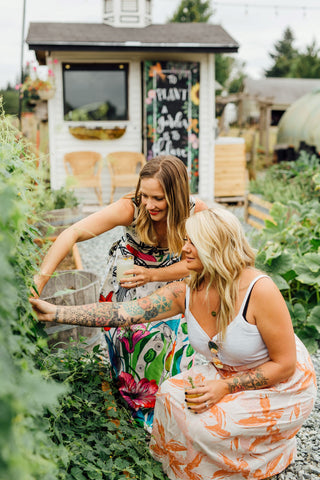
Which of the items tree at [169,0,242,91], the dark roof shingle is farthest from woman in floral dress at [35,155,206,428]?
tree at [169,0,242,91]

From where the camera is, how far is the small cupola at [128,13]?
10.6m

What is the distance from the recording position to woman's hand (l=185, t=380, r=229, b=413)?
85.9 inches

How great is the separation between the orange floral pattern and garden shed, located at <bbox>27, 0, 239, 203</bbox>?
312 inches

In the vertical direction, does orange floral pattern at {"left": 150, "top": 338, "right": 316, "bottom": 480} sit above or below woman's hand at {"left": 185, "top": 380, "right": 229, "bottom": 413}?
below

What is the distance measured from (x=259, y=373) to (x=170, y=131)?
828cm

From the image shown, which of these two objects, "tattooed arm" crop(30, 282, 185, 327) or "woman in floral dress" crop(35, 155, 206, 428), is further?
"woman in floral dress" crop(35, 155, 206, 428)

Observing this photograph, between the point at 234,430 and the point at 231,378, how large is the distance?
0.23 meters

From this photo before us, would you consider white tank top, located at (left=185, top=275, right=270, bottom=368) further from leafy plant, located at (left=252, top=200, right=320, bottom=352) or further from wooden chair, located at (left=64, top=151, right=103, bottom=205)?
wooden chair, located at (left=64, top=151, right=103, bottom=205)

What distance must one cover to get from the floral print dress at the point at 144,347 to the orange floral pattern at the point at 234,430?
0.45 metres

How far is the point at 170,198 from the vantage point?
9.01 ft

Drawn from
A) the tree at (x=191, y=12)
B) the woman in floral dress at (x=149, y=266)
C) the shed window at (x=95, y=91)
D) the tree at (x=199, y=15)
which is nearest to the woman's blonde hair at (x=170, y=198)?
the woman in floral dress at (x=149, y=266)

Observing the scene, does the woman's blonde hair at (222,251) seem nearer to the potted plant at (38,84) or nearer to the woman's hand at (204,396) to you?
the woman's hand at (204,396)

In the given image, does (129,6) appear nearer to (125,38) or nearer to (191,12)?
(125,38)

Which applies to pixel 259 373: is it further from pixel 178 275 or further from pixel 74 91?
pixel 74 91
